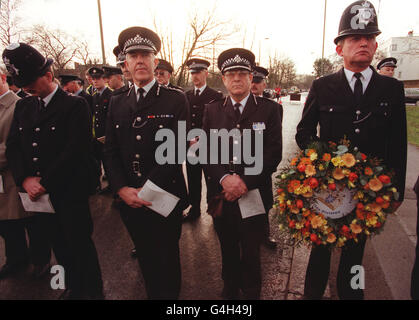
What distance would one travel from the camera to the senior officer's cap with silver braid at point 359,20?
A: 1.97m

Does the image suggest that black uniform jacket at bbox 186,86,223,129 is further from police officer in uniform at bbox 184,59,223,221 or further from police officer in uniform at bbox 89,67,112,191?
police officer in uniform at bbox 89,67,112,191

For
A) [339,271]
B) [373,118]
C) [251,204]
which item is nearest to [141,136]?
[251,204]

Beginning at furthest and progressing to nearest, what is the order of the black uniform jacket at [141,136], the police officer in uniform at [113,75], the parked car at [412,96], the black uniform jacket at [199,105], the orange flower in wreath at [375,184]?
the parked car at [412,96]
the police officer in uniform at [113,75]
the black uniform jacket at [199,105]
the black uniform jacket at [141,136]
the orange flower in wreath at [375,184]

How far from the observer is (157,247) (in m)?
2.38

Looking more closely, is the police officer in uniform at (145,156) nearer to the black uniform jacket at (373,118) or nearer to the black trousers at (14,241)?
the black uniform jacket at (373,118)

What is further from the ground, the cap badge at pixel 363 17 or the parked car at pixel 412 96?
the parked car at pixel 412 96

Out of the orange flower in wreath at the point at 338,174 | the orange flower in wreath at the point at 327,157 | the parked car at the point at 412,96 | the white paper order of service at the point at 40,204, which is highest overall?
the parked car at the point at 412,96

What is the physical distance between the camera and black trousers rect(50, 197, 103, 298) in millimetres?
2498

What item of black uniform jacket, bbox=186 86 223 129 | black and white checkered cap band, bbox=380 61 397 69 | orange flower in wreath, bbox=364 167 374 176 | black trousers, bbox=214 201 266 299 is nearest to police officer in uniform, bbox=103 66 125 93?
black uniform jacket, bbox=186 86 223 129

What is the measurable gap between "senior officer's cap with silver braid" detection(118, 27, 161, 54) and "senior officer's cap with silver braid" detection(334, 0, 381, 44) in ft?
5.14

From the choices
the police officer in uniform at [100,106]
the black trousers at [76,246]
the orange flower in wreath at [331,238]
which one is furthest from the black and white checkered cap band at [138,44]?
the police officer in uniform at [100,106]

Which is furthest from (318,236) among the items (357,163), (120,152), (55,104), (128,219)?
(55,104)

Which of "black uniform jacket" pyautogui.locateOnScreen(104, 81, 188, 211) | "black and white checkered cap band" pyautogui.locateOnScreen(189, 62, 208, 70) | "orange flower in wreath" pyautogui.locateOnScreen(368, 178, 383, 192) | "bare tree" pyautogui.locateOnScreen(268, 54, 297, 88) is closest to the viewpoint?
"orange flower in wreath" pyautogui.locateOnScreen(368, 178, 383, 192)
